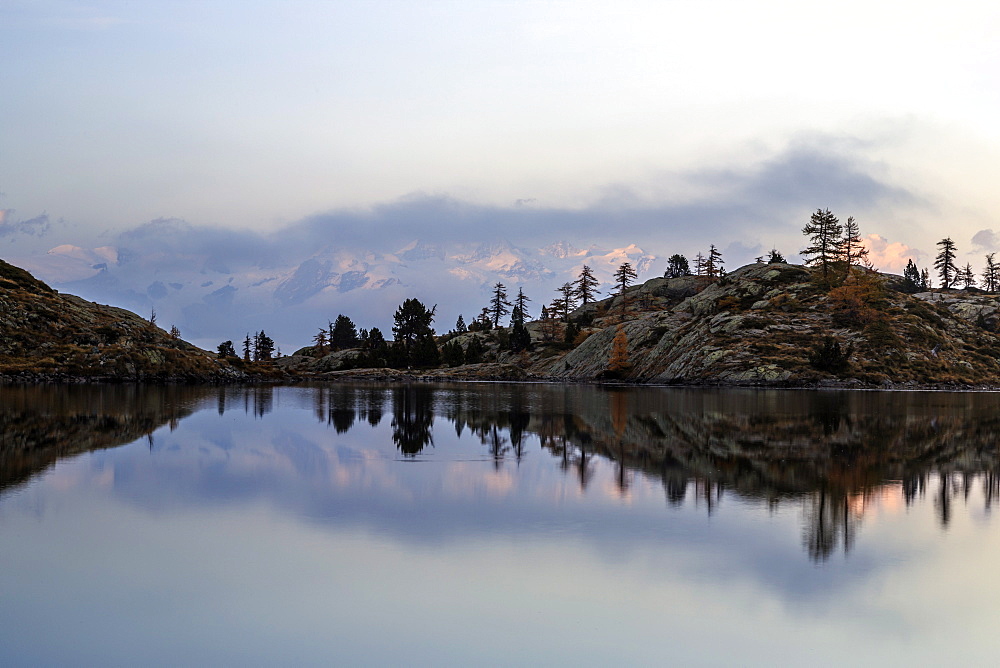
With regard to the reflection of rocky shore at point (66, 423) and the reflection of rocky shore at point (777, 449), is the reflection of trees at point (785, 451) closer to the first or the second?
the reflection of rocky shore at point (777, 449)

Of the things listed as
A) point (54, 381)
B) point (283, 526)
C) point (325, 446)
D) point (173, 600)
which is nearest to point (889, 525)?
point (283, 526)

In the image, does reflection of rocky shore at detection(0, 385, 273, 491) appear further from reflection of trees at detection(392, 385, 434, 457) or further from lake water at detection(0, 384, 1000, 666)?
reflection of trees at detection(392, 385, 434, 457)

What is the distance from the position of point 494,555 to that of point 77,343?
116562 mm

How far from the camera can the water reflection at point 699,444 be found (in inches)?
925

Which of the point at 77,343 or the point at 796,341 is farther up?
the point at 796,341

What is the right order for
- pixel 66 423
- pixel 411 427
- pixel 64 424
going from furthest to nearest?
pixel 411 427 → pixel 66 423 → pixel 64 424

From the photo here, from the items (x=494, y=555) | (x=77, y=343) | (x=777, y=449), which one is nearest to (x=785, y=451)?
(x=777, y=449)

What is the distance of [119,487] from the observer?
23688mm

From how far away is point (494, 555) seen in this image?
16.0 meters

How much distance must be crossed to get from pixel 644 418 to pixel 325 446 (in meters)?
25.4

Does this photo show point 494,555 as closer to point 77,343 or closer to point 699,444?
point 699,444

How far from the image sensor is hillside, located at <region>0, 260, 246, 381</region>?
348 feet

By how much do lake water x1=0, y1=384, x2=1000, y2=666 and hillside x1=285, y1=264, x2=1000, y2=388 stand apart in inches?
3892

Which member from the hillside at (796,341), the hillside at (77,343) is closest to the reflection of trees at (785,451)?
the hillside at (796,341)
